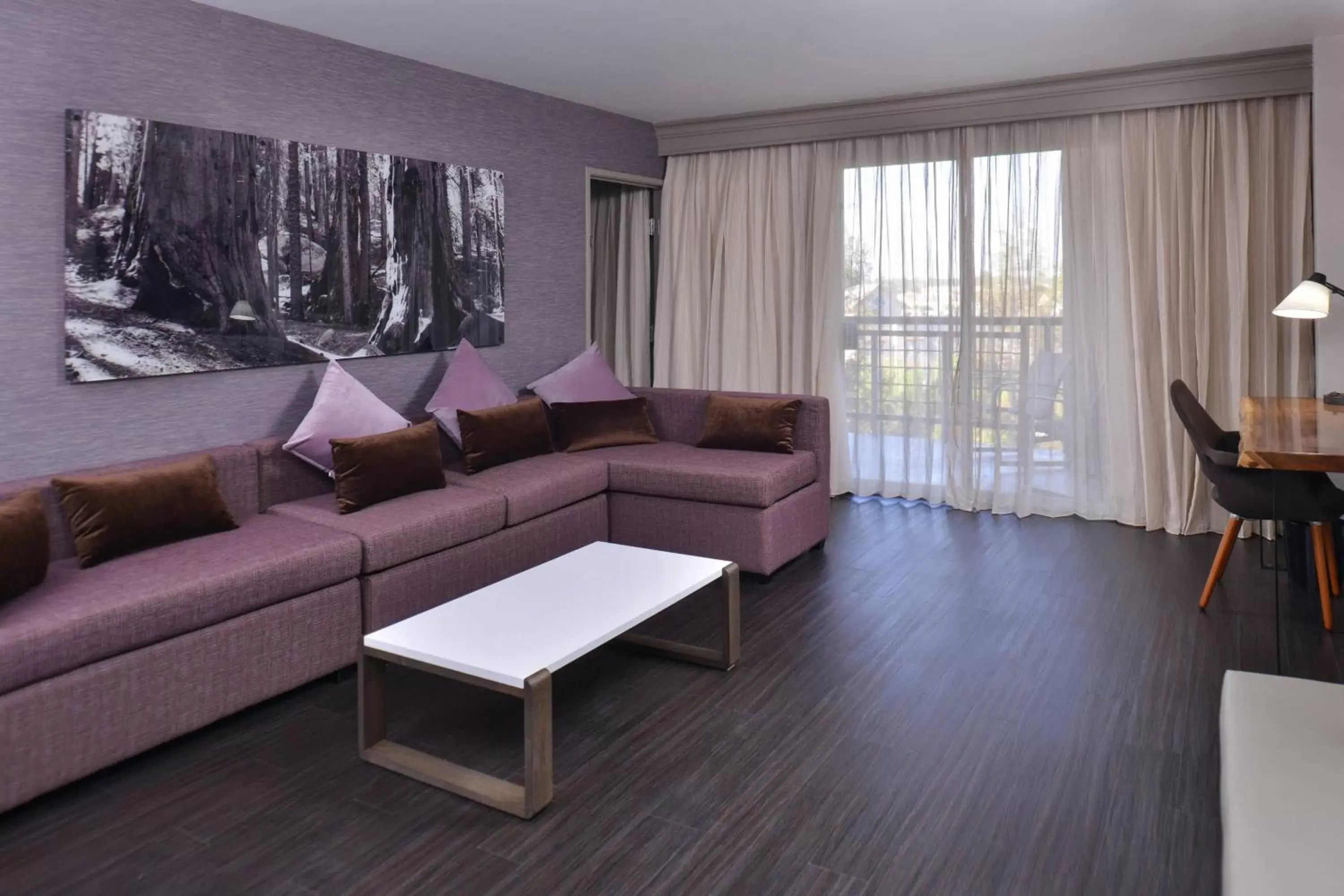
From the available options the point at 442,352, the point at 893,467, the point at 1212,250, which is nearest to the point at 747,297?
the point at 893,467

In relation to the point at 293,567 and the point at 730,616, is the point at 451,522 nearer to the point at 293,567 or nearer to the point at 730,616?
the point at 293,567

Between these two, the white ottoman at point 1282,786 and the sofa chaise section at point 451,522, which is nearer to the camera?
the white ottoman at point 1282,786

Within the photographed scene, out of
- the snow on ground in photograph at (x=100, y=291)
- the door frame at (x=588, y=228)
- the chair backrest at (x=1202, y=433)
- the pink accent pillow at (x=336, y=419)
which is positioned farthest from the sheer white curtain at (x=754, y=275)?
the snow on ground in photograph at (x=100, y=291)

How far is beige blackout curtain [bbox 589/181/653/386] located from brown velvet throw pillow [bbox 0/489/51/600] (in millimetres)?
4138

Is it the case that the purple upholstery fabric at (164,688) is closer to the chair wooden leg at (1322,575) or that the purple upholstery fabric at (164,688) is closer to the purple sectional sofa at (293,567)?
the purple sectional sofa at (293,567)

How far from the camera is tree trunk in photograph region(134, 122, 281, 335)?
335 centimetres

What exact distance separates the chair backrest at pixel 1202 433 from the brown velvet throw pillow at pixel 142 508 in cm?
352

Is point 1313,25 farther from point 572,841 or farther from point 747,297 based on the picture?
point 572,841

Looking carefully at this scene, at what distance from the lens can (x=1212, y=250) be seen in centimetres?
466

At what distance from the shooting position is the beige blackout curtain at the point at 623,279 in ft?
20.8

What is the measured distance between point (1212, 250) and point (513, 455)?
3.62 m

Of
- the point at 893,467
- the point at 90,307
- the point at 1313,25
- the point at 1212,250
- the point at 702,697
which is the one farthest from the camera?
the point at 893,467

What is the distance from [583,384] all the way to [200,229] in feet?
6.66

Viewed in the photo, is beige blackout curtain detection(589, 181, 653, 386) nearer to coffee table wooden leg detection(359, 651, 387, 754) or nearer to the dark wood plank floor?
the dark wood plank floor
